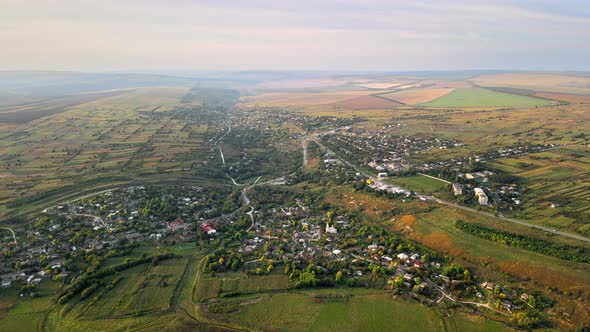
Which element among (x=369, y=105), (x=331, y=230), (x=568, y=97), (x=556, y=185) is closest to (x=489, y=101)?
(x=568, y=97)

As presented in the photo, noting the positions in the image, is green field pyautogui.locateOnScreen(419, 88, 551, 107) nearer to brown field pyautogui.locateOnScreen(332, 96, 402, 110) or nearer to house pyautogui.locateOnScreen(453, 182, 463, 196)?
brown field pyautogui.locateOnScreen(332, 96, 402, 110)

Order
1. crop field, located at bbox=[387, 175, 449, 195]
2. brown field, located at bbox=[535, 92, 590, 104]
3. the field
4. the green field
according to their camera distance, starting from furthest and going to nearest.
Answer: the green field < brown field, located at bbox=[535, 92, 590, 104] < crop field, located at bbox=[387, 175, 449, 195] < the field

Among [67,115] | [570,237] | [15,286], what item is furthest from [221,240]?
[67,115]

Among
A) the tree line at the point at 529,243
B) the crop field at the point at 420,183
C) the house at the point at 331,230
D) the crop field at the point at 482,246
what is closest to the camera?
the crop field at the point at 482,246

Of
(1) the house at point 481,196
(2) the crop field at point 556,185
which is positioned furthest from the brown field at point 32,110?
(2) the crop field at point 556,185

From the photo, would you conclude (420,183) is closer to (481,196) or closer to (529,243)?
(481,196)

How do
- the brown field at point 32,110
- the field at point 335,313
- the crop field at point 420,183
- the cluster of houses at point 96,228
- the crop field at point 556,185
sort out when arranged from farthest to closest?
the brown field at point 32,110 → the crop field at point 420,183 → the crop field at point 556,185 → the cluster of houses at point 96,228 → the field at point 335,313

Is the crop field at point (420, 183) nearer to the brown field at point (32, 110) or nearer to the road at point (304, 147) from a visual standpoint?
the road at point (304, 147)

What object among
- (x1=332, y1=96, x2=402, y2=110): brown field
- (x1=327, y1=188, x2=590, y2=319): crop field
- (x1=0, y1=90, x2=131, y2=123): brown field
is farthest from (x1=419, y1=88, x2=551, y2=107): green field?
(x1=0, y1=90, x2=131, y2=123): brown field

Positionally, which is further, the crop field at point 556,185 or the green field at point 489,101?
the green field at point 489,101

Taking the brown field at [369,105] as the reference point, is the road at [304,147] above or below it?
below
